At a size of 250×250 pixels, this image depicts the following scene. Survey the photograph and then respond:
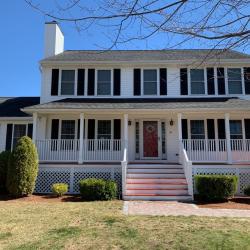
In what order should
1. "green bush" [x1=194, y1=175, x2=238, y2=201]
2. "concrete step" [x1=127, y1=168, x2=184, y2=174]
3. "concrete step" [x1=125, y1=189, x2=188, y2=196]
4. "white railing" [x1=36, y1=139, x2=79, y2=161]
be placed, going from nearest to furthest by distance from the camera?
"green bush" [x1=194, y1=175, x2=238, y2=201], "concrete step" [x1=125, y1=189, x2=188, y2=196], "concrete step" [x1=127, y1=168, x2=184, y2=174], "white railing" [x1=36, y1=139, x2=79, y2=161]

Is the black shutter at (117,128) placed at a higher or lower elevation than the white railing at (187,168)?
higher

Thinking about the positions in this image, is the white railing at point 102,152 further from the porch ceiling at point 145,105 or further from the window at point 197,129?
the window at point 197,129

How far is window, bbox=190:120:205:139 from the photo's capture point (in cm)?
1653

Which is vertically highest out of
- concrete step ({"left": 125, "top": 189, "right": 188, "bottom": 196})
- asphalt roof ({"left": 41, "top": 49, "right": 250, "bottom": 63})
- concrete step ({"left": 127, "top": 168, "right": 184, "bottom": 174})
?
asphalt roof ({"left": 41, "top": 49, "right": 250, "bottom": 63})

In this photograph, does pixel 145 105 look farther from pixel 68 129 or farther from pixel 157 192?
pixel 157 192

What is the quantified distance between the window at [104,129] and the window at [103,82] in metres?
1.69

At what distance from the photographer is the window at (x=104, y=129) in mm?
16750

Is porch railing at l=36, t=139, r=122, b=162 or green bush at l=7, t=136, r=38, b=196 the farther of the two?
porch railing at l=36, t=139, r=122, b=162

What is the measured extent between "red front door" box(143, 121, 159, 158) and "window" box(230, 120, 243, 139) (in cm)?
392

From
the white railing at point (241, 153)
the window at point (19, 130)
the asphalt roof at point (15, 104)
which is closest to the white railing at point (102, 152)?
the window at point (19, 130)

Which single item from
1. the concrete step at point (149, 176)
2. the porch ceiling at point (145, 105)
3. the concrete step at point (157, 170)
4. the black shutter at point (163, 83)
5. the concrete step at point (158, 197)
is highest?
the black shutter at point (163, 83)

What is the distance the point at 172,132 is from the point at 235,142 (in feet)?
10.3

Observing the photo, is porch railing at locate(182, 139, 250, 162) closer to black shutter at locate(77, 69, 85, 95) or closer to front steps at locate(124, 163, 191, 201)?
front steps at locate(124, 163, 191, 201)

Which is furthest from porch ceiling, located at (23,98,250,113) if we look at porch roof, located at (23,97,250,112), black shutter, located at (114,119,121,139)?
black shutter, located at (114,119,121,139)
